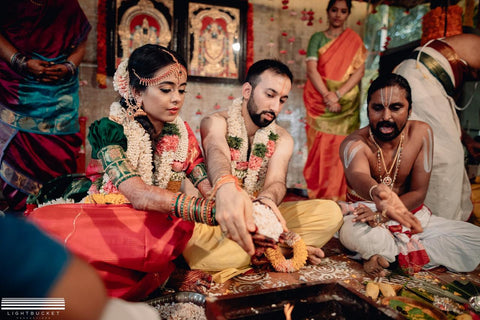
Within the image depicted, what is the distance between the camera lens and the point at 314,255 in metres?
2.84

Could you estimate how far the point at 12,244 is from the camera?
1.81ft

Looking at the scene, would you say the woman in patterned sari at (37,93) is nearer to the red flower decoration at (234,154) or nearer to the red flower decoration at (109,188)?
the red flower decoration at (109,188)

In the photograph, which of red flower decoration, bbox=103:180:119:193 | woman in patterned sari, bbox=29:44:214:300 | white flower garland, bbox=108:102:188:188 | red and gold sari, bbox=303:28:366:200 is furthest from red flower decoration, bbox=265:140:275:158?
red and gold sari, bbox=303:28:366:200

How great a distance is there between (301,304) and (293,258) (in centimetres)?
112

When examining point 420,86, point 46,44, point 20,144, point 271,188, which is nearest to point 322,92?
point 420,86

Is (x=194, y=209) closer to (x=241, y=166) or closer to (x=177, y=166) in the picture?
(x=177, y=166)

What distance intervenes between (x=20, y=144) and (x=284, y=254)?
3.60 metres

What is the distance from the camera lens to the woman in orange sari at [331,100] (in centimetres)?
532

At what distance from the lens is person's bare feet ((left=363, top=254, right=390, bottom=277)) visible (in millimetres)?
2598

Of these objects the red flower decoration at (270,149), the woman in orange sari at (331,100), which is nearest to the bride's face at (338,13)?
the woman in orange sari at (331,100)

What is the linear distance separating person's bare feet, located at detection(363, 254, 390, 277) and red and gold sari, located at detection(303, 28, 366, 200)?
268 cm

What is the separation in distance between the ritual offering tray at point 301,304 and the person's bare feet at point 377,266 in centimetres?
126

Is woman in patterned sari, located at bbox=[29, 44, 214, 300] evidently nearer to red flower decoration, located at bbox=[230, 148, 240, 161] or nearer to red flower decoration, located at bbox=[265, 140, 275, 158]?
red flower decoration, located at bbox=[230, 148, 240, 161]

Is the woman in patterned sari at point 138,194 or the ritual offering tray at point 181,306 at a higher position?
the woman in patterned sari at point 138,194
